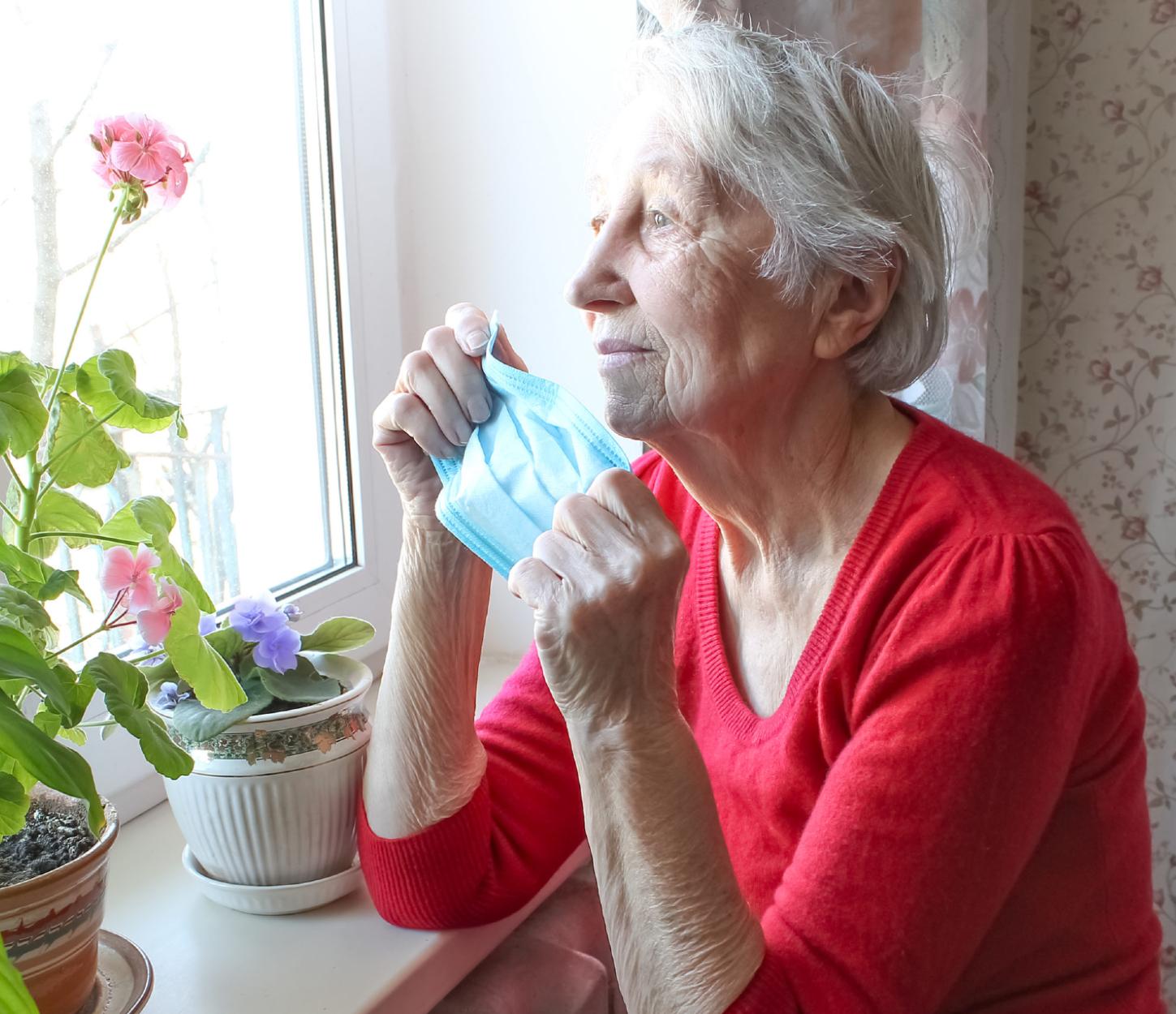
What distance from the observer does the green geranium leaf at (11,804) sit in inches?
27.7

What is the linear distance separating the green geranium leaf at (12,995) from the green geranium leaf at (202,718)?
38cm

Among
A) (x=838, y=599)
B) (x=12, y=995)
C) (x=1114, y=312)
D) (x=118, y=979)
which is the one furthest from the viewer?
(x=1114, y=312)

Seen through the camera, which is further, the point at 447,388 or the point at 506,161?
the point at 506,161

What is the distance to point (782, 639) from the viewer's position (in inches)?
45.1

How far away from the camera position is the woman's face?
0.99 m

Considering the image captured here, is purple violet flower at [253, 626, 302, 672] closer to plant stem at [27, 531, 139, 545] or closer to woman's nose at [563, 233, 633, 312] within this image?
plant stem at [27, 531, 139, 545]

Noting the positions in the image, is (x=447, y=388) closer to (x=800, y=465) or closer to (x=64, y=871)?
(x=800, y=465)

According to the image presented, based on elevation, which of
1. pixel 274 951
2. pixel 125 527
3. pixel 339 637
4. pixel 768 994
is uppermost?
pixel 125 527

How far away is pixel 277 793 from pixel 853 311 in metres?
0.68

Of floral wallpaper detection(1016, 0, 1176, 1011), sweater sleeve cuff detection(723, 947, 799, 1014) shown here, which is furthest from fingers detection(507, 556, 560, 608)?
floral wallpaper detection(1016, 0, 1176, 1011)

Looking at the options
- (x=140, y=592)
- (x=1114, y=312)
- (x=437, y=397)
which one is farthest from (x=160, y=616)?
(x=1114, y=312)

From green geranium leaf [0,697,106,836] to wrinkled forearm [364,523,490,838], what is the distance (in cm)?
48

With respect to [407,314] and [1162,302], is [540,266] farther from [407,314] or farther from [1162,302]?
[1162,302]

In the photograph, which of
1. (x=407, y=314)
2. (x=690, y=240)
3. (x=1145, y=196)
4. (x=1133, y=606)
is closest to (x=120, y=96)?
(x=407, y=314)
